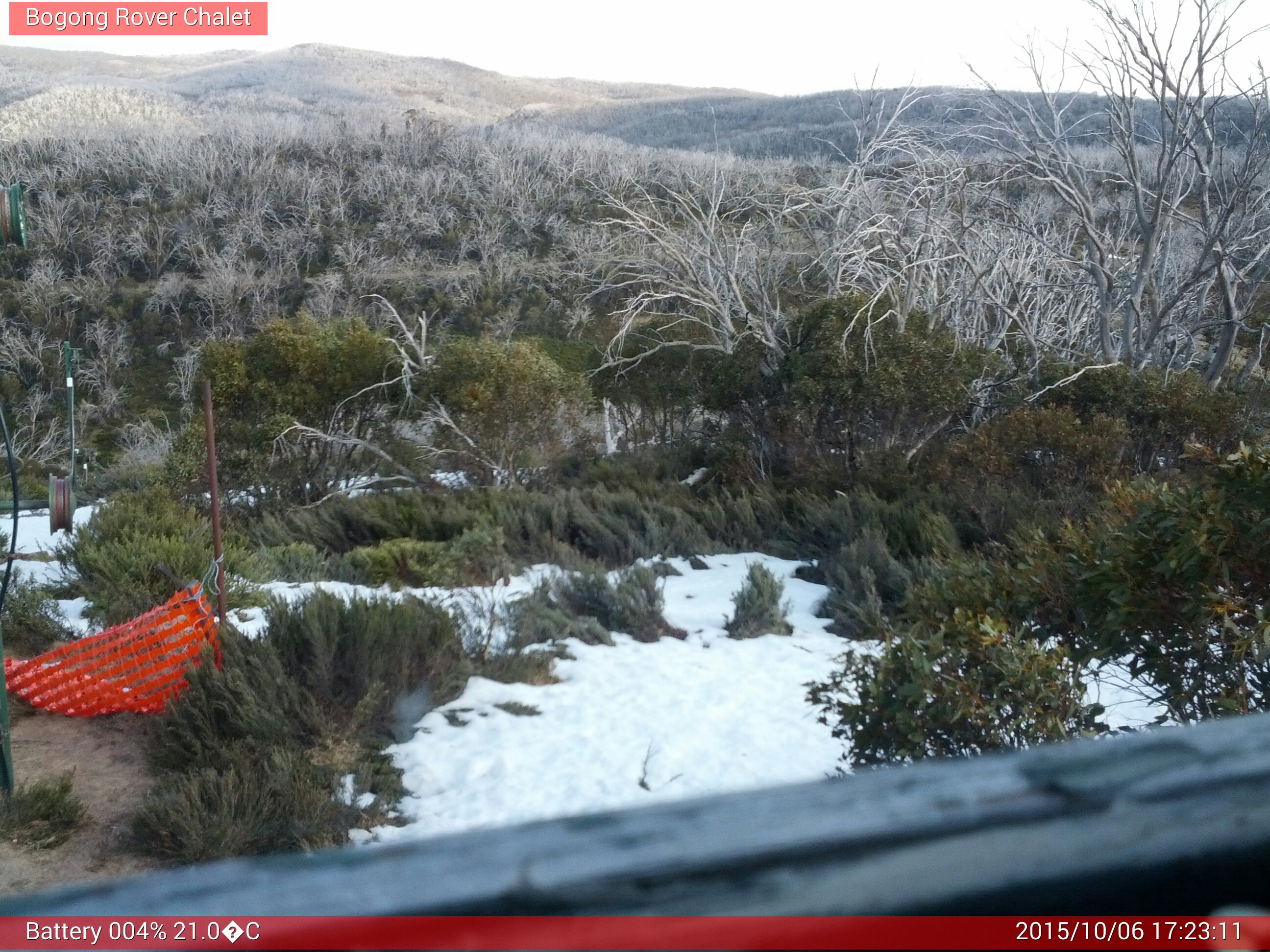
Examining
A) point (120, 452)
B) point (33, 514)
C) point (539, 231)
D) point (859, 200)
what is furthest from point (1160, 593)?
point (539, 231)

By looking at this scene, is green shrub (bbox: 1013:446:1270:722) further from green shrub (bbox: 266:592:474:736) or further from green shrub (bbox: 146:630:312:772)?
green shrub (bbox: 146:630:312:772)

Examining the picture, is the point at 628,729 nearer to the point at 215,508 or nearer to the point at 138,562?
the point at 215,508

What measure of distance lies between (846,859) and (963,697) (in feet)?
8.41

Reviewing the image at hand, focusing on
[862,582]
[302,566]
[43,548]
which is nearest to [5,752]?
[302,566]

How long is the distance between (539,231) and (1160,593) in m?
30.5

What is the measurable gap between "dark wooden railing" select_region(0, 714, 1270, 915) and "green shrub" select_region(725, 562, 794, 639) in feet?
20.0

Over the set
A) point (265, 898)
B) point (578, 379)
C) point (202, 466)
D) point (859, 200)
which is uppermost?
point (859, 200)

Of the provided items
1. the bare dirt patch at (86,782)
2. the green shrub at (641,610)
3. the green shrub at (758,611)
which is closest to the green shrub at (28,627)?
the bare dirt patch at (86,782)

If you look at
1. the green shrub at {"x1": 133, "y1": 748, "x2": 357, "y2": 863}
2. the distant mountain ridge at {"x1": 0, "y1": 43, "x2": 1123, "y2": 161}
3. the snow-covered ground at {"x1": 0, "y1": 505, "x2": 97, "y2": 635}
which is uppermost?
the distant mountain ridge at {"x1": 0, "y1": 43, "x2": 1123, "y2": 161}

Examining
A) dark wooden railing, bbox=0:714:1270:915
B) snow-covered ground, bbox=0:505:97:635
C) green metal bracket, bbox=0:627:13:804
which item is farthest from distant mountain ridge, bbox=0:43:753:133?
dark wooden railing, bbox=0:714:1270:915

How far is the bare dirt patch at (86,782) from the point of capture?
3873mm

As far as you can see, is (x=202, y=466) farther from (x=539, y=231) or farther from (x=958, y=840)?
(x=539, y=231)

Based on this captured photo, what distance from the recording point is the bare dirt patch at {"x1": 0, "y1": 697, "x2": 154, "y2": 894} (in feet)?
12.7

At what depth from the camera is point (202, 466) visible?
12164 millimetres
